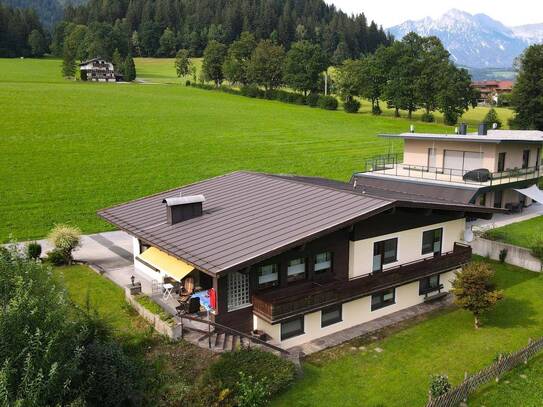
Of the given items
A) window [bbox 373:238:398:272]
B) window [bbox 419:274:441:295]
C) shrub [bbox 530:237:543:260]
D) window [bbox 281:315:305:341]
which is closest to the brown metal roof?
window [bbox 373:238:398:272]

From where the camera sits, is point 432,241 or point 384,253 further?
point 432,241

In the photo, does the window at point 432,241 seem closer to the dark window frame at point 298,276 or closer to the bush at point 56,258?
the dark window frame at point 298,276

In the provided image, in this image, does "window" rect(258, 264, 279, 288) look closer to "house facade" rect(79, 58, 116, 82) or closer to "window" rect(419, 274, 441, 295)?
"window" rect(419, 274, 441, 295)

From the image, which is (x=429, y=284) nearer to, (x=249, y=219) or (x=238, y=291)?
(x=249, y=219)

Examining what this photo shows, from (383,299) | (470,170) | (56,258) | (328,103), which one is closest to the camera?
(383,299)

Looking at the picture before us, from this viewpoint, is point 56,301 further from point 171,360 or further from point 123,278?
point 123,278

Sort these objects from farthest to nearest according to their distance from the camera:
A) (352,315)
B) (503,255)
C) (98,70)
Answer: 1. (98,70)
2. (503,255)
3. (352,315)

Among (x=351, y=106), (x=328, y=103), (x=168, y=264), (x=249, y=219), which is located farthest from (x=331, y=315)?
(x=328, y=103)
